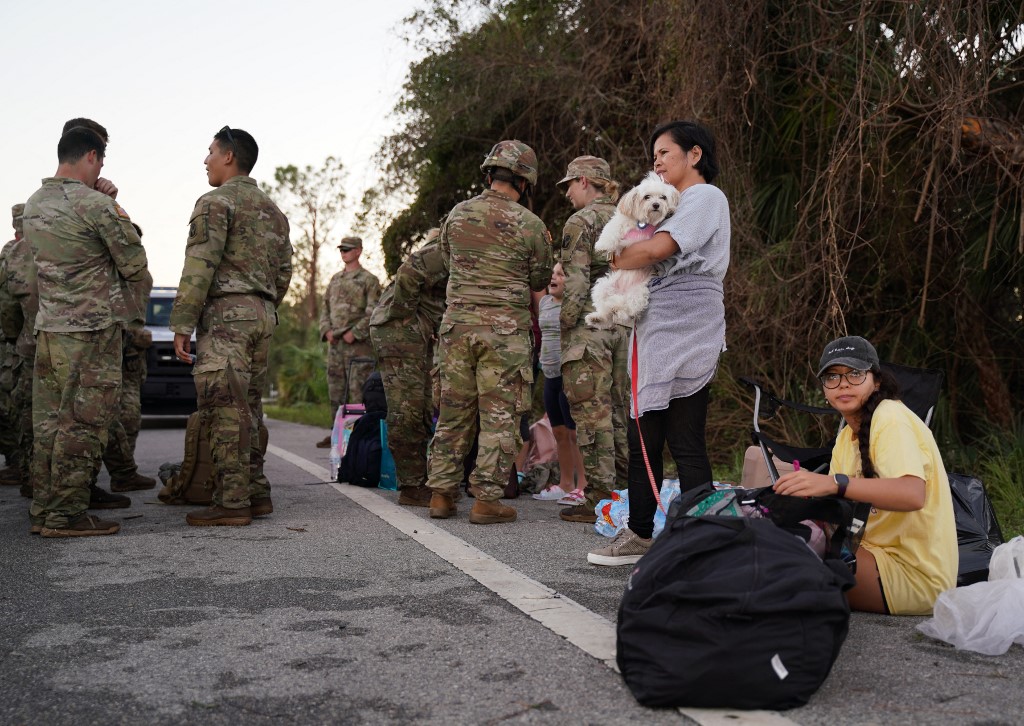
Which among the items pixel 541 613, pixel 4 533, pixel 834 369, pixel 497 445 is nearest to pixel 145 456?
pixel 4 533

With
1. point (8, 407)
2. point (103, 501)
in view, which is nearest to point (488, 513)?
point (103, 501)

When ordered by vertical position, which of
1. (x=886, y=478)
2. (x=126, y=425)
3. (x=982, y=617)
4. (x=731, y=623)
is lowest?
(x=982, y=617)

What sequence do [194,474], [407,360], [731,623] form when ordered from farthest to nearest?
[407,360] < [194,474] < [731,623]

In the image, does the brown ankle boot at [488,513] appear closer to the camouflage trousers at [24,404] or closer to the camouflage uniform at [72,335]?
the camouflage uniform at [72,335]

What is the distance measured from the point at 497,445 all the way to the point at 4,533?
2.82 m

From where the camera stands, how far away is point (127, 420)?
7848 mm

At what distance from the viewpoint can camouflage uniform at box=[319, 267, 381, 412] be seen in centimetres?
1162

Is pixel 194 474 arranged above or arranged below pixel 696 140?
below

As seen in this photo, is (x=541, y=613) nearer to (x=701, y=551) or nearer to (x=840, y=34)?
(x=701, y=551)

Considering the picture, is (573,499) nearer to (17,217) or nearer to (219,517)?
(219,517)

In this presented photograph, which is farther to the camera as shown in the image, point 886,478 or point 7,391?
point 7,391

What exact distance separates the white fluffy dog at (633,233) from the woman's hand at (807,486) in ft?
4.73

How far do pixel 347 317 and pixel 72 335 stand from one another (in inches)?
238

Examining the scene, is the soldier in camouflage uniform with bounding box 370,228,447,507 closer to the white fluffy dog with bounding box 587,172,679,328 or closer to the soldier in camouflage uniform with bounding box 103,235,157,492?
the soldier in camouflage uniform with bounding box 103,235,157,492
